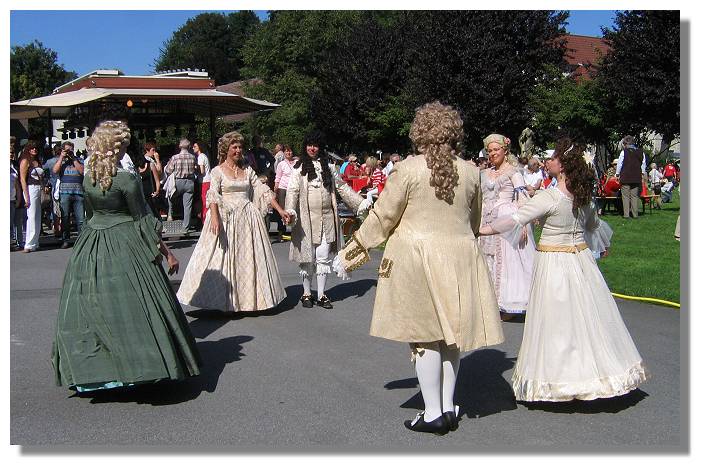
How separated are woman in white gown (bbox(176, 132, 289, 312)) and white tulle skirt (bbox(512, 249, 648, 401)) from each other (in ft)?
12.6

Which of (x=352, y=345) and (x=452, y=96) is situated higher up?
(x=452, y=96)

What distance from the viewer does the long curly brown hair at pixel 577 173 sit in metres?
5.90

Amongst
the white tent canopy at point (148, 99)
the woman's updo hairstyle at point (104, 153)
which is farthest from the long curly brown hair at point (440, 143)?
the white tent canopy at point (148, 99)

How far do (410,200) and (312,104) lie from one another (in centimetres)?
4696

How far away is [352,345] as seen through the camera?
7.73m

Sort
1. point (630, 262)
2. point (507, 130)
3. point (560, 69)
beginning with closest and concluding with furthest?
point (630, 262) < point (560, 69) < point (507, 130)

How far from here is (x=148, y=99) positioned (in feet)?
58.3

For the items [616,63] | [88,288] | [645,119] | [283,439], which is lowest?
[283,439]

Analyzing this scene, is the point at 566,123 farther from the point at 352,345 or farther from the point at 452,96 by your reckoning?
the point at 352,345

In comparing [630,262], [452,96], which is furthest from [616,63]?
[630,262]

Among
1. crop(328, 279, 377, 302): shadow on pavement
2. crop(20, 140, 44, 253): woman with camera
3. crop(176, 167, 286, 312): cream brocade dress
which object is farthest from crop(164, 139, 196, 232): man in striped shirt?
crop(176, 167, 286, 312): cream brocade dress

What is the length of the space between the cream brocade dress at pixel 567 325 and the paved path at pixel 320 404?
198 millimetres

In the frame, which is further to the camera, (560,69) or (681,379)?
(560,69)

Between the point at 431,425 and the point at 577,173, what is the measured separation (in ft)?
6.56
